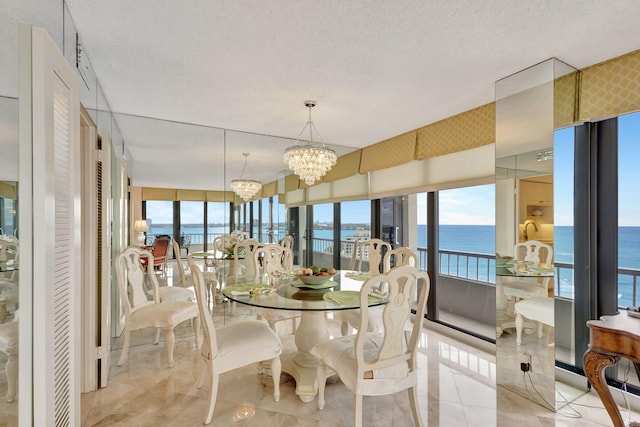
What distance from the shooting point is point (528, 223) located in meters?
2.58

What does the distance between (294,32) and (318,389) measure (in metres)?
2.46

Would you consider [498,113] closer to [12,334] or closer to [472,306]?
[472,306]

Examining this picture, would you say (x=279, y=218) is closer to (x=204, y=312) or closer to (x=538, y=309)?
(x=204, y=312)

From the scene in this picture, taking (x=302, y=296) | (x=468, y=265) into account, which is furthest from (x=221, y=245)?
(x=468, y=265)

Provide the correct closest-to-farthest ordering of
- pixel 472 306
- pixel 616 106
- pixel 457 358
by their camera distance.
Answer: pixel 616 106
pixel 457 358
pixel 472 306

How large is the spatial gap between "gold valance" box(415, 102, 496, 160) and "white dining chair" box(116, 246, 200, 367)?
3194mm

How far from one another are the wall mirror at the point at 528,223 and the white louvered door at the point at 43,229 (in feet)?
8.92

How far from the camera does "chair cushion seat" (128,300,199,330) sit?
2729mm

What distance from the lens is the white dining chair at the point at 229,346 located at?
198 centimetres

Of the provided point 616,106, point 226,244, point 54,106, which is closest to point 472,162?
point 616,106

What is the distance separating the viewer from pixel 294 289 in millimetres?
2615

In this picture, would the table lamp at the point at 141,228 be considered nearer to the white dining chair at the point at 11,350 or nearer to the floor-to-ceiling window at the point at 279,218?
the floor-to-ceiling window at the point at 279,218

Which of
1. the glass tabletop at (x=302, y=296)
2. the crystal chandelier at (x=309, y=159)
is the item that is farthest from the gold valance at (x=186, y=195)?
the glass tabletop at (x=302, y=296)

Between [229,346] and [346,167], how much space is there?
3660 mm
